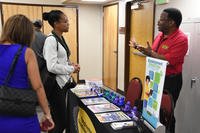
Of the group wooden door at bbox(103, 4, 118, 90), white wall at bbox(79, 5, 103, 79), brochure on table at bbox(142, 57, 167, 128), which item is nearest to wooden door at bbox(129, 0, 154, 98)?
wooden door at bbox(103, 4, 118, 90)

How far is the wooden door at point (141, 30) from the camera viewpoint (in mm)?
4141

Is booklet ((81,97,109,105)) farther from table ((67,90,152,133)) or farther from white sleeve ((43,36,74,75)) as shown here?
white sleeve ((43,36,74,75))

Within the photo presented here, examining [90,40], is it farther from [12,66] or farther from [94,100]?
[12,66]

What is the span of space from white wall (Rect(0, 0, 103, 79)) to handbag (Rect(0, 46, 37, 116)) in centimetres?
479

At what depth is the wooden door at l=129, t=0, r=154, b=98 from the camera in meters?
4.14

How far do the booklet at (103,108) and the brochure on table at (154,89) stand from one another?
448 mm

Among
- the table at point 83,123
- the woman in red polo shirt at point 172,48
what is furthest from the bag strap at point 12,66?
the woman in red polo shirt at point 172,48

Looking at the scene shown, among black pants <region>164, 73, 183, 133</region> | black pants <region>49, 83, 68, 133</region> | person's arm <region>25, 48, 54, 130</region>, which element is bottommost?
black pants <region>49, 83, 68, 133</region>

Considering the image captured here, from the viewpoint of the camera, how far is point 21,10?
5.61 meters

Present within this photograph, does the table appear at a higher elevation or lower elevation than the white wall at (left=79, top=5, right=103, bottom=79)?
lower

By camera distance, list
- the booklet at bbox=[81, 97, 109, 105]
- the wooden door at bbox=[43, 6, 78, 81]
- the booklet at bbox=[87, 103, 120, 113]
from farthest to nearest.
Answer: the wooden door at bbox=[43, 6, 78, 81] → the booklet at bbox=[81, 97, 109, 105] → the booklet at bbox=[87, 103, 120, 113]

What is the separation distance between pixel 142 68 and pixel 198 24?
7.02 ft

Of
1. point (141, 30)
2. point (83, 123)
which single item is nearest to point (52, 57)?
point (83, 123)

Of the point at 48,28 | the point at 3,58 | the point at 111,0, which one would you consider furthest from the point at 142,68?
the point at 3,58
